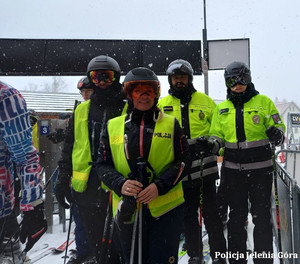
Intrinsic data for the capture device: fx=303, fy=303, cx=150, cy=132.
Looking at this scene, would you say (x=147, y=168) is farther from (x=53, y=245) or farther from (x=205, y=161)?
(x=53, y=245)

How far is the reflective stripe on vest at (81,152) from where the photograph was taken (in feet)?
10.2

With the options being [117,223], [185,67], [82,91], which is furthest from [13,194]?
[82,91]

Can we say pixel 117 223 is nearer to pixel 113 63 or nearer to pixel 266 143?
pixel 113 63

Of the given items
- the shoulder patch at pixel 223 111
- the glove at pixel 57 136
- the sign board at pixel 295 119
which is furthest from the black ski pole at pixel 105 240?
the sign board at pixel 295 119

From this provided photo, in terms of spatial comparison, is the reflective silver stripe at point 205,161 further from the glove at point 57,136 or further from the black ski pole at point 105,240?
the glove at point 57,136

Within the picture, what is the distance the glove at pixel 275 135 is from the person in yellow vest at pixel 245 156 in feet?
0.04

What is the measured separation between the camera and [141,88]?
98.0 inches

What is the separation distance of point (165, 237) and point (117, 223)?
15.0 inches

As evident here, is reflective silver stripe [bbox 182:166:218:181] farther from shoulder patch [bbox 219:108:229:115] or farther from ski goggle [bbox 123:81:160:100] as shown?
ski goggle [bbox 123:81:160:100]

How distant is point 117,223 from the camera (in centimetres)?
231

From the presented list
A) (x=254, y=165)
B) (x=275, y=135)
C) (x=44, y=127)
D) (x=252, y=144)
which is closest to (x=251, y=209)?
(x=254, y=165)

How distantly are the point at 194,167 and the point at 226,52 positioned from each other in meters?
5.15

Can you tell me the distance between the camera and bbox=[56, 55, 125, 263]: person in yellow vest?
3121 mm

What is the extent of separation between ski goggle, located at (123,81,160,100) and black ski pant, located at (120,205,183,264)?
0.90 m
